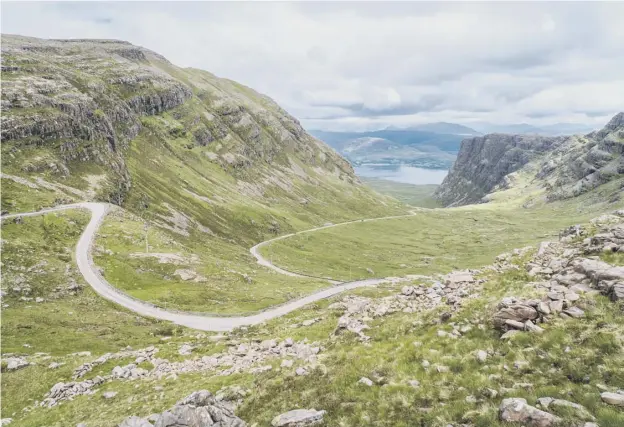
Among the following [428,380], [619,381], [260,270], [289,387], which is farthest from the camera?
[260,270]

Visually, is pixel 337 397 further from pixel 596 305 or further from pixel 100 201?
pixel 100 201

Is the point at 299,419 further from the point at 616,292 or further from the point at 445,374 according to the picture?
the point at 616,292

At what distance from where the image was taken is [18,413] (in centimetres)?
3262

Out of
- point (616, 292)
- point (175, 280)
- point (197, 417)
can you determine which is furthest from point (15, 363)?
point (616, 292)

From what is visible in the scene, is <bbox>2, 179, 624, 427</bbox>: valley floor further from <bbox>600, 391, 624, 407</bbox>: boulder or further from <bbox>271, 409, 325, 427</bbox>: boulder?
<bbox>271, 409, 325, 427</bbox>: boulder

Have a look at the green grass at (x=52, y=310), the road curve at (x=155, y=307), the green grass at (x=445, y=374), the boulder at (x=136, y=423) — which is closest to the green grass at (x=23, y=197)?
the road curve at (x=155, y=307)

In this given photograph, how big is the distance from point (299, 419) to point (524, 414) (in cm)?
932

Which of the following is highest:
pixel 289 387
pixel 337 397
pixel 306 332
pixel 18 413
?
pixel 337 397

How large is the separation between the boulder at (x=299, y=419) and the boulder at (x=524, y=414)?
7.73 m

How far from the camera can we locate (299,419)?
1650 centimetres

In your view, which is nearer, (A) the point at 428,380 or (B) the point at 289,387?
(A) the point at 428,380

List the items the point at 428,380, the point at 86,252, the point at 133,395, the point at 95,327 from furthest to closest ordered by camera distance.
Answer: the point at 86,252 → the point at 95,327 → the point at 133,395 → the point at 428,380

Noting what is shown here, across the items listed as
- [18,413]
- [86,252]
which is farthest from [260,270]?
[18,413]

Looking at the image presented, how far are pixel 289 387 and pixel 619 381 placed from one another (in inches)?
602
